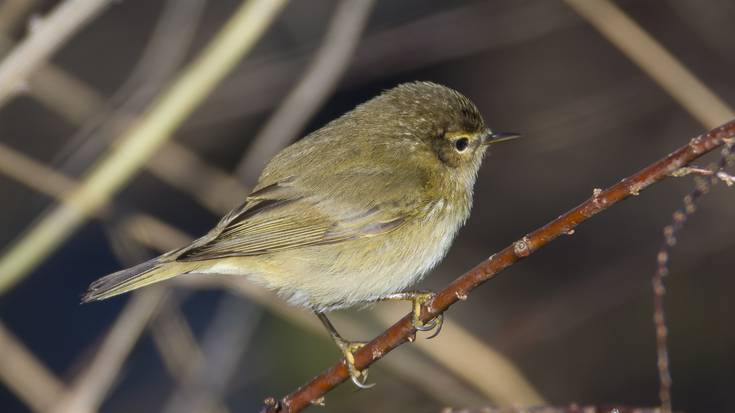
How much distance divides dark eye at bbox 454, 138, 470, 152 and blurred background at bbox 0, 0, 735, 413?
74 cm

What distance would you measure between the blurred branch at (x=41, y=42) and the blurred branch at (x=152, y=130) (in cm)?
49

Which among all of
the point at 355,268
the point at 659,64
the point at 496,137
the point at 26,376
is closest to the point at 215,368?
the point at 26,376

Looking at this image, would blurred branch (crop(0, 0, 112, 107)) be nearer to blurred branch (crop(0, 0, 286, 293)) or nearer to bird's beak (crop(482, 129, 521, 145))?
blurred branch (crop(0, 0, 286, 293))

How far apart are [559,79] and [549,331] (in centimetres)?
232

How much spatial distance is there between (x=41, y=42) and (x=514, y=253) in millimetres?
2021

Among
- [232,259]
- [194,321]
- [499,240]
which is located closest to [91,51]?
[194,321]

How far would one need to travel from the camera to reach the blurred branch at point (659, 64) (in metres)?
4.46

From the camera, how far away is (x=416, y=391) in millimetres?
5730

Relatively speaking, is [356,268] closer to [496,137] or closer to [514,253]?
[496,137]

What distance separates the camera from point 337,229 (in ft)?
13.0

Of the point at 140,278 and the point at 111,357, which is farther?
the point at 111,357

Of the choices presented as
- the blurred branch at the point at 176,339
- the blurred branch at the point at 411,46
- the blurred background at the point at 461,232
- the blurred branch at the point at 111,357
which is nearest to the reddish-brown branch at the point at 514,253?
the blurred branch at the point at 111,357

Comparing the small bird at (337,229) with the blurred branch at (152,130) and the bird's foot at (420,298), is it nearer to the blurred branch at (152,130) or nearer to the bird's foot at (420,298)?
the bird's foot at (420,298)

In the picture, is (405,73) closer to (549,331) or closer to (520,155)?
(520,155)
